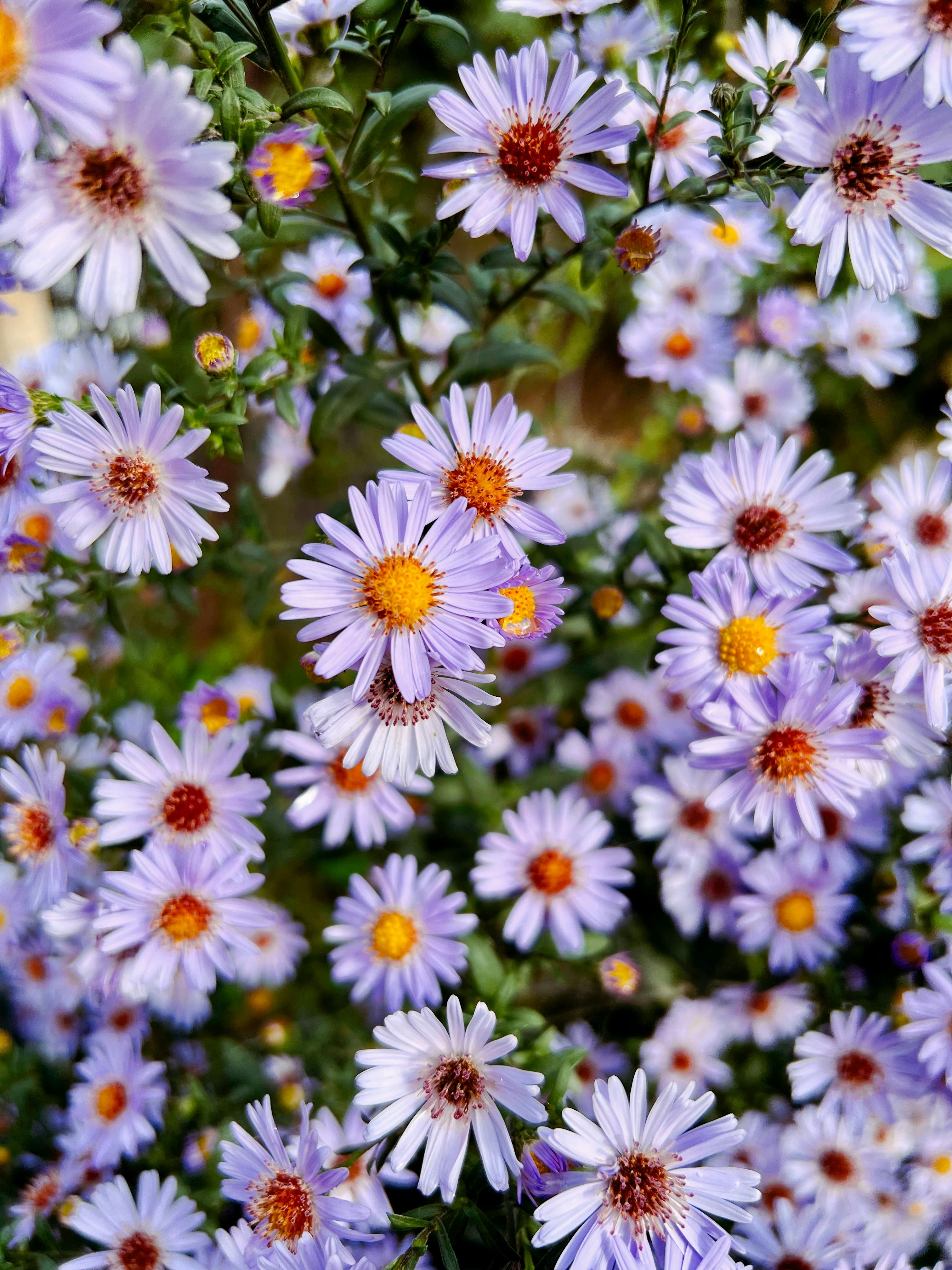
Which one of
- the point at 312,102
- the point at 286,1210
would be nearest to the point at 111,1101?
the point at 286,1210

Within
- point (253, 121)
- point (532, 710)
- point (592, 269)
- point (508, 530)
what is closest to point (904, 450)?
point (532, 710)

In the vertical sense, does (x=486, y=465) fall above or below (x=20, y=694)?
above

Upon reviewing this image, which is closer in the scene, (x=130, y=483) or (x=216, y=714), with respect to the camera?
(x=130, y=483)

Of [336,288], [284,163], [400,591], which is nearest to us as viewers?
[284,163]

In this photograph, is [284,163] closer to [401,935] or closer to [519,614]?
[519,614]

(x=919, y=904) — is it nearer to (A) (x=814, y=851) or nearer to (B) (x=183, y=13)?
(A) (x=814, y=851)

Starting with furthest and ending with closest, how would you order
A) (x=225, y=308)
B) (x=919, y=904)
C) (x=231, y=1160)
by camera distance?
(x=225, y=308) → (x=919, y=904) → (x=231, y=1160)
